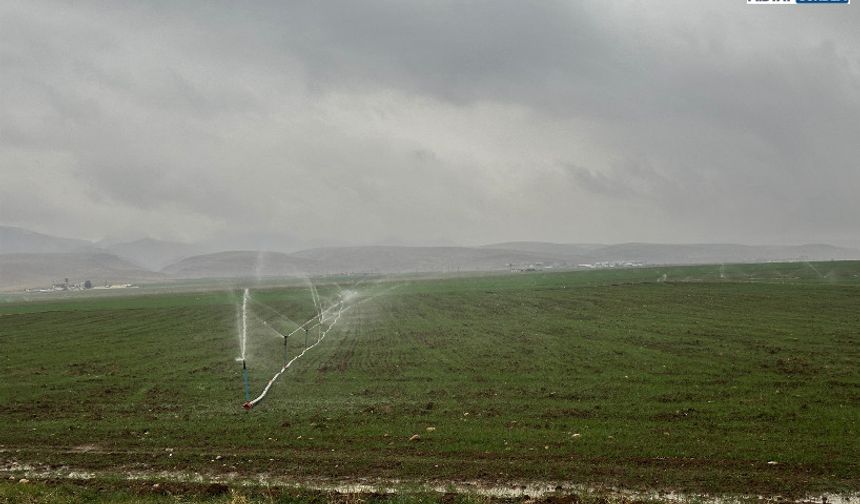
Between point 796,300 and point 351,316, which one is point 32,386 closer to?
point 351,316

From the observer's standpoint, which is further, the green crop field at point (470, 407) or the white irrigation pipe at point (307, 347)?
the white irrigation pipe at point (307, 347)

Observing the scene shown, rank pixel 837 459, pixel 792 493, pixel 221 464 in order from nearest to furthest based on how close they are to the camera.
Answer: pixel 792 493 < pixel 837 459 < pixel 221 464

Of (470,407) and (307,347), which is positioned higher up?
(470,407)

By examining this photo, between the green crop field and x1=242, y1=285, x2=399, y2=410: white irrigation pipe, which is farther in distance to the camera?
x1=242, y1=285, x2=399, y2=410: white irrigation pipe

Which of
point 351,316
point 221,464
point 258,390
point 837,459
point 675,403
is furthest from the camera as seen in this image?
point 351,316

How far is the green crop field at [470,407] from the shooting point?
41.4ft

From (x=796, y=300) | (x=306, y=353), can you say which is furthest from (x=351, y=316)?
(x=796, y=300)

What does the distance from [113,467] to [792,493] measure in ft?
48.6

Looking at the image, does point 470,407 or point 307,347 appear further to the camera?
point 307,347

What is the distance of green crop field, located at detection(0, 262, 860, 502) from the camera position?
1262 centimetres

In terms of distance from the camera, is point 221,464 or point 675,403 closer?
point 221,464

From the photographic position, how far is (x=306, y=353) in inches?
1179

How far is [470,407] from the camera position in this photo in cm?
1784

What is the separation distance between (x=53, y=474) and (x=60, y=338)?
114 ft
